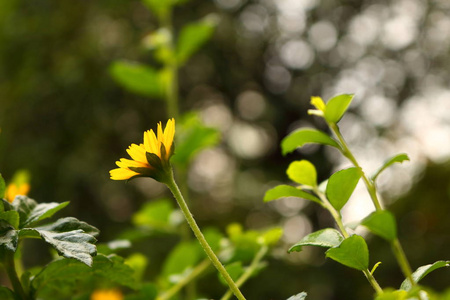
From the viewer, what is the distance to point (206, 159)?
3244mm

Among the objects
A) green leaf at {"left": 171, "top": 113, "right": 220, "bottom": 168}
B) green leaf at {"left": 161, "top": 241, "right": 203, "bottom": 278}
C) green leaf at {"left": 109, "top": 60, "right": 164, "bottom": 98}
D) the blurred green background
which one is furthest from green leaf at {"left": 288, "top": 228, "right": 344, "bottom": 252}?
the blurred green background

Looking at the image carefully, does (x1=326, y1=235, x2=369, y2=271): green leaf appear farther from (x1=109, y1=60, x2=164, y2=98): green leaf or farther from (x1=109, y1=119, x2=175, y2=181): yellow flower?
(x1=109, y1=60, x2=164, y2=98): green leaf

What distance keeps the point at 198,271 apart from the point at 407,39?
3.30 meters

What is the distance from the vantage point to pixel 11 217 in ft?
1.00

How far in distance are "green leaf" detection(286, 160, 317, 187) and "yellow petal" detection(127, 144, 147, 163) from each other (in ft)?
0.34

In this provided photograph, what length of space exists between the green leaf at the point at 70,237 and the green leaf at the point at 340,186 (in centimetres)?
15

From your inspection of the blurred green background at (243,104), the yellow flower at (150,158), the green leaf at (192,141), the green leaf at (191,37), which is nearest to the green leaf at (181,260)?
the green leaf at (192,141)

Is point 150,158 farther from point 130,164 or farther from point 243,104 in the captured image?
point 243,104

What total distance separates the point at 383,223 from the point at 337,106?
0.39ft

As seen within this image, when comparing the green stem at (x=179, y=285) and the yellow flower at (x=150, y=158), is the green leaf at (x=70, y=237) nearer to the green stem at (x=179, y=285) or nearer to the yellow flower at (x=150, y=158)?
the yellow flower at (x=150, y=158)

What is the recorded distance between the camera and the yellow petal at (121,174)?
0.31 meters

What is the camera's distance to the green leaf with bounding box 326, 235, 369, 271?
280mm

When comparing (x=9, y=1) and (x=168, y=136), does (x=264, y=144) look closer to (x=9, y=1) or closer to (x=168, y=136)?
(x=9, y=1)

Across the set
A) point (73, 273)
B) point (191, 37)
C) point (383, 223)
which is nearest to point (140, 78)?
point (191, 37)
